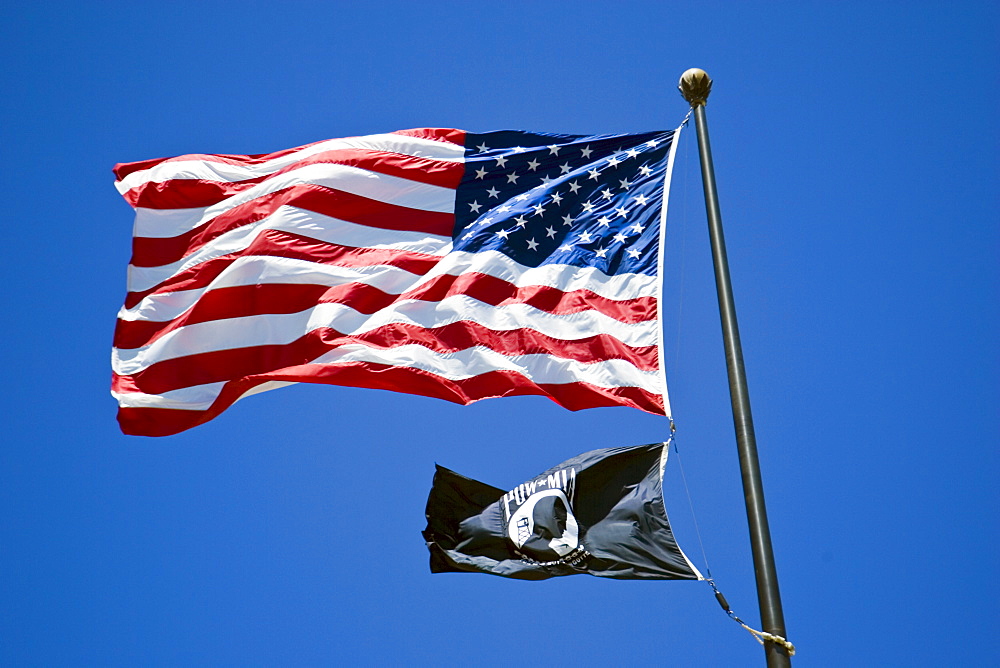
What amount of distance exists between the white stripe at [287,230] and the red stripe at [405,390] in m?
1.85

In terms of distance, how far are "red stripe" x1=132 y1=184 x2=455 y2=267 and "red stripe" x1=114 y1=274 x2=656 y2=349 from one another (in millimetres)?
930

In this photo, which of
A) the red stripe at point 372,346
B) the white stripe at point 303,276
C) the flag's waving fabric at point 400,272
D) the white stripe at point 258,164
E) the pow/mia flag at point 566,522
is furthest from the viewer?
the white stripe at point 258,164

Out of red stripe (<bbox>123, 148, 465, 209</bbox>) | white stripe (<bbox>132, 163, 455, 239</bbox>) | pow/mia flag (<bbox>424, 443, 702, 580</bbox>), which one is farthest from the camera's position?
red stripe (<bbox>123, 148, 465, 209</bbox>)

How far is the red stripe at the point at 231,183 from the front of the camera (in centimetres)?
1293

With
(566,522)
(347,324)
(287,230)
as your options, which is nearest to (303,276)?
(287,230)

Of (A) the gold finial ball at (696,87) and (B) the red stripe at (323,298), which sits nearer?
(A) the gold finial ball at (696,87)

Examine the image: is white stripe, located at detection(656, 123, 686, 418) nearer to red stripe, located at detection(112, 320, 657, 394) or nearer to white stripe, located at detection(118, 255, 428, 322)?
red stripe, located at detection(112, 320, 657, 394)

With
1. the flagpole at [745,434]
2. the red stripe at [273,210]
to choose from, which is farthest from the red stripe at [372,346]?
the red stripe at [273,210]

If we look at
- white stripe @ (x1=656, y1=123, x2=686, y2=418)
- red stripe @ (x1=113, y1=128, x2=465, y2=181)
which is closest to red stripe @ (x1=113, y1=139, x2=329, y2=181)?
red stripe @ (x1=113, y1=128, x2=465, y2=181)

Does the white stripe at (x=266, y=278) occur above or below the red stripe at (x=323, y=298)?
above

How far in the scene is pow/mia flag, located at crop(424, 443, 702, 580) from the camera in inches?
359

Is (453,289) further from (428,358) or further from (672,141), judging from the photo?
(672,141)

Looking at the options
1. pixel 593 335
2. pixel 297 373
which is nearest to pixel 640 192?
pixel 593 335

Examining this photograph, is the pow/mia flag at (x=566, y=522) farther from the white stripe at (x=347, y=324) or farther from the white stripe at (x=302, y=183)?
the white stripe at (x=302, y=183)
